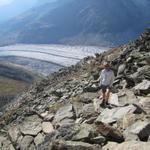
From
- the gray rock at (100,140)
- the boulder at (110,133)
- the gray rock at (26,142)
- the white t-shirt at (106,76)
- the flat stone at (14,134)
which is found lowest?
the flat stone at (14,134)

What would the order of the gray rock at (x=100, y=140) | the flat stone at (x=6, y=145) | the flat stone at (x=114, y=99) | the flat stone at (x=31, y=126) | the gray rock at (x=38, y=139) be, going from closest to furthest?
the gray rock at (x=100, y=140) → the gray rock at (x=38, y=139) → the flat stone at (x=114, y=99) → the flat stone at (x=31, y=126) → the flat stone at (x=6, y=145)

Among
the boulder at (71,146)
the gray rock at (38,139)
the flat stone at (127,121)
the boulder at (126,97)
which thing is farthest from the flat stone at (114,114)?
the boulder at (71,146)

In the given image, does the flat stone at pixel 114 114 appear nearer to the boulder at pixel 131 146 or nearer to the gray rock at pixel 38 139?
the gray rock at pixel 38 139

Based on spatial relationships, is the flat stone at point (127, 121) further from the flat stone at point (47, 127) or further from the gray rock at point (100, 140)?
the flat stone at point (47, 127)

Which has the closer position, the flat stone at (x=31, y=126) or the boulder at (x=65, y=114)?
the boulder at (x=65, y=114)

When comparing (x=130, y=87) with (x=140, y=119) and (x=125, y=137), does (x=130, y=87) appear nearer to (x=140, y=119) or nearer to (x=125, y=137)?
(x=140, y=119)

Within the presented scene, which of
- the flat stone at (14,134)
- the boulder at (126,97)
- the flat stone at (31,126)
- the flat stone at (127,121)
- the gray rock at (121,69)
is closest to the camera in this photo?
the flat stone at (127,121)

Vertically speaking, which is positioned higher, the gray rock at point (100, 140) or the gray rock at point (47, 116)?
the gray rock at point (100, 140)

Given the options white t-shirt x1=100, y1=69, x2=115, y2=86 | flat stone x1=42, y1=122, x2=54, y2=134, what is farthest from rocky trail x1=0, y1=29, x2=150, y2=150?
white t-shirt x1=100, y1=69, x2=115, y2=86

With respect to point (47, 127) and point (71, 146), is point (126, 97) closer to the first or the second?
point (47, 127)
